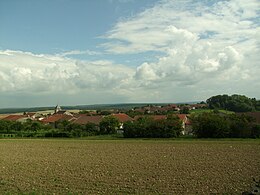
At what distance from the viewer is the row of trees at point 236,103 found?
355 ft

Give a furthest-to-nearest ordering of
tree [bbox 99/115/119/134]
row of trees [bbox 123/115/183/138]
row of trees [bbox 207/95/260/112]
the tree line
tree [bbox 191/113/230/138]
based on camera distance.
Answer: row of trees [bbox 207/95/260/112]
tree [bbox 99/115/119/134]
the tree line
row of trees [bbox 123/115/183/138]
tree [bbox 191/113/230/138]

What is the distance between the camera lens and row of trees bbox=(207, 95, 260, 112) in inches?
4257

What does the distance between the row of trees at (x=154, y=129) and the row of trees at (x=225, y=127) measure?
11.1 ft

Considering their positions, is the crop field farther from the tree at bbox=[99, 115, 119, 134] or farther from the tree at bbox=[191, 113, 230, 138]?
the tree at bbox=[99, 115, 119, 134]

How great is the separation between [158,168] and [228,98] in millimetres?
110419

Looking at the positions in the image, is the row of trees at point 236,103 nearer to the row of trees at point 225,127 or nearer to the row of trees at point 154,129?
the row of trees at point 225,127

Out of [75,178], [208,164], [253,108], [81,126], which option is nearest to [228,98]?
[253,108]

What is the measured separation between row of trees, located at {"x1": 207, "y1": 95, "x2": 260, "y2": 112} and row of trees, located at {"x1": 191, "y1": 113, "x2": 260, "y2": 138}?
55.0 meters

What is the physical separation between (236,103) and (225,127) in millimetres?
64861

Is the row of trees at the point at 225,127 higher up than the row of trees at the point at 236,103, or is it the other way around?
the row of trees at the point at 236,103

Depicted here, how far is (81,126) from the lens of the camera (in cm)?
7375

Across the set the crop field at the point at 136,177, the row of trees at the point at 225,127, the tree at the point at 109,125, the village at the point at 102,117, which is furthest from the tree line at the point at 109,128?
the crop field at the point at 136,177

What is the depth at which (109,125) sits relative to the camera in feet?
234

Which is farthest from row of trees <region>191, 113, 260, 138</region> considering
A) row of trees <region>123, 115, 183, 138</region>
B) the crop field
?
the crop field
